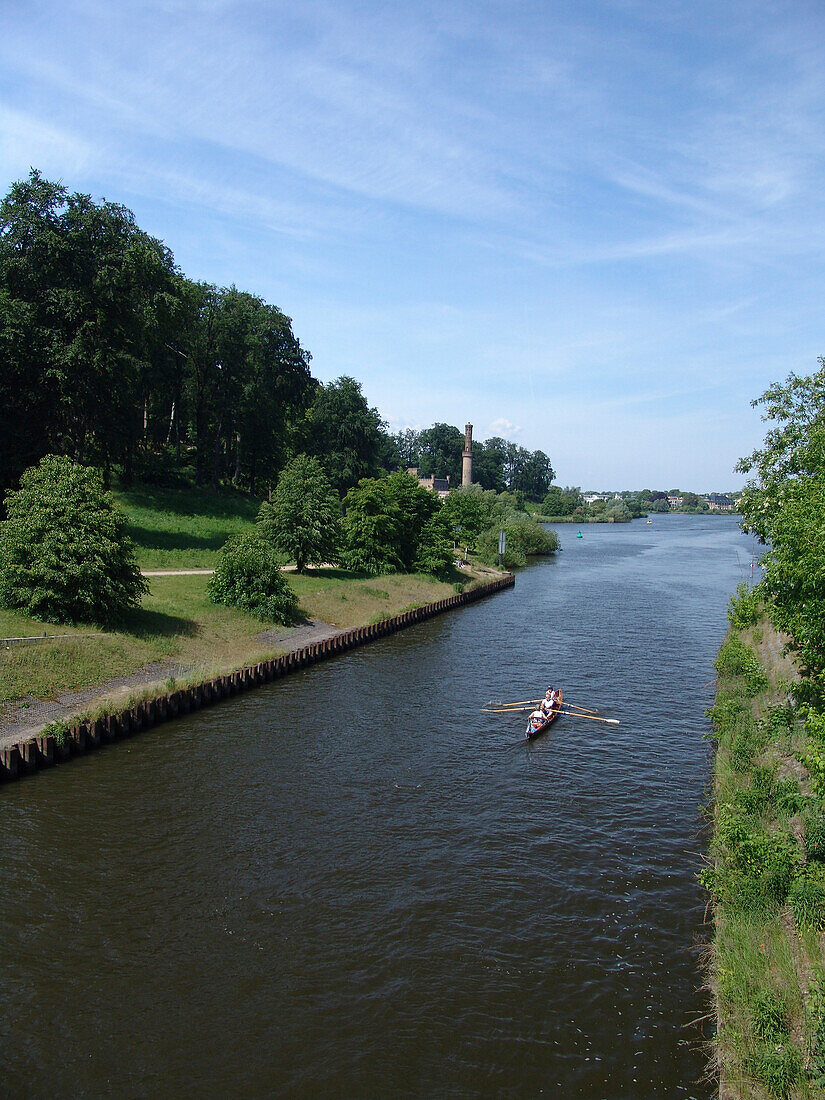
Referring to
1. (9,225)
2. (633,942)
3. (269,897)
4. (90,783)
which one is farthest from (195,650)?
(9,225)

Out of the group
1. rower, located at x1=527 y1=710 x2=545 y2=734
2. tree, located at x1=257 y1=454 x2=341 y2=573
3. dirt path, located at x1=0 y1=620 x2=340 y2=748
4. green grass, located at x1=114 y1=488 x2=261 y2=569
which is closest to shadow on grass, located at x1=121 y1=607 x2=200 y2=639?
dirt path, located at x1=0 y1=620 x2=340 y2=748

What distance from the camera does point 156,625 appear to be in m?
35.0

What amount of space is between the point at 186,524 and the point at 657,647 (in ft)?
126

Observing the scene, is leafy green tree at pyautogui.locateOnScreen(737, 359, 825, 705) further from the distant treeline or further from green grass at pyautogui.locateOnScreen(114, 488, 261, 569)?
the distant treeline

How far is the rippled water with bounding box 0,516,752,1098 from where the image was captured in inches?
497

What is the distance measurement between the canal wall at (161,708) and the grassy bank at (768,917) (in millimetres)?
19360

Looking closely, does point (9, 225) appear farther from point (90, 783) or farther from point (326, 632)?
point (90, 783)

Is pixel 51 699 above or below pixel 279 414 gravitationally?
below

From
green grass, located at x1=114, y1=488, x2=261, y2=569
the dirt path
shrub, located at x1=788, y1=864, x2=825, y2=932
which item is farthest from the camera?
green grass, located at x1=114, y1=488, x2=261, y2=569

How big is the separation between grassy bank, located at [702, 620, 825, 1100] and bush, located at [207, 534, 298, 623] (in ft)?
82.3

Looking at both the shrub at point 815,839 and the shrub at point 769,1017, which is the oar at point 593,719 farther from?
the shrub at point 769,1017

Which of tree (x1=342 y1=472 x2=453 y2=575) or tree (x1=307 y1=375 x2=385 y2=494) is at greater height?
tree (x1=307 y1=375 x2=385 y2=494)

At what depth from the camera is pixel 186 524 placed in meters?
61.6

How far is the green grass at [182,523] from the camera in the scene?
2035 inches
